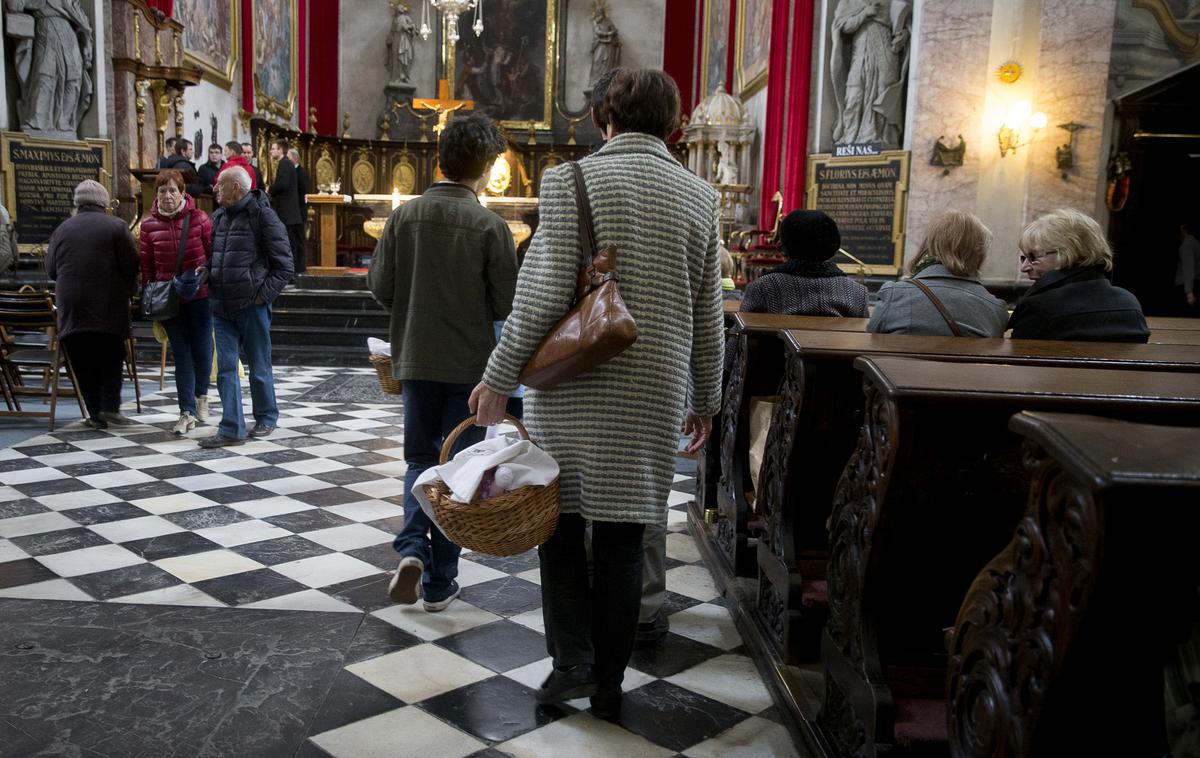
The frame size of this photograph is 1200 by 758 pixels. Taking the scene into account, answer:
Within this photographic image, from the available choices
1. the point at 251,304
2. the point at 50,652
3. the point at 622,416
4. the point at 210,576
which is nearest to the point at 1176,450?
the point at 622,416

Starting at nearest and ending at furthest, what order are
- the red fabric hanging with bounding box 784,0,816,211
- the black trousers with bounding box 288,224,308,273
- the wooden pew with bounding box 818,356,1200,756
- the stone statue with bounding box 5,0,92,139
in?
1. the wooden pew with bounding box 818,356,1200,756
2. the stone statue with bounding box 5,0,92,139
3. the red fabric hanging with bounding box 784,0,816,211
4. the black trousers with bounding box 288,224,308,273

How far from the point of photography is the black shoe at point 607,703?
2393mm

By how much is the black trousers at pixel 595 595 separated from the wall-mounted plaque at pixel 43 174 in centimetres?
891

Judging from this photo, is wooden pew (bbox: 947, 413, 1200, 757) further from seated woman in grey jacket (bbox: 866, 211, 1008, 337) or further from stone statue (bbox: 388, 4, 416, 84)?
stone statue (bbox: 388, 4, 416, 84)

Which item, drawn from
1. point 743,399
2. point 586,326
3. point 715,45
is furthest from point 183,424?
point 715,45

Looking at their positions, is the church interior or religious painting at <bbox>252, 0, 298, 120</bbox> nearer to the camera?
the church interior

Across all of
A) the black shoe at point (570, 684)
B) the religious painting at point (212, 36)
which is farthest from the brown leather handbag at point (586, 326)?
the religious painting at point (212, 36)

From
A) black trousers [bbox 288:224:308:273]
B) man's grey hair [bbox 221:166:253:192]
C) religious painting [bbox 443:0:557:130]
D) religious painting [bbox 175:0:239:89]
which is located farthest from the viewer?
religious painting [bbox 443:0:557:130]

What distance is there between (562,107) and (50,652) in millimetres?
16097

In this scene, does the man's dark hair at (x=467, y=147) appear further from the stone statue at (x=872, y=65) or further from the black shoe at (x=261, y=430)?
the stone statue at (x=872, y=65)

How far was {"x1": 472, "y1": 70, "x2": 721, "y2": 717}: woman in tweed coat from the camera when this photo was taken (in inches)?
85.6

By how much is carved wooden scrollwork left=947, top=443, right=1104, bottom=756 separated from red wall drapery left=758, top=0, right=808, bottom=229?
1050 cm

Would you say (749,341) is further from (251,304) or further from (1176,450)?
(251,304)

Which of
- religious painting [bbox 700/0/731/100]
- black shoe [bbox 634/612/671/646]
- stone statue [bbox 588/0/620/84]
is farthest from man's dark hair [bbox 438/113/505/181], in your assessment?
stone statue [bbox 588/0/620/84]
